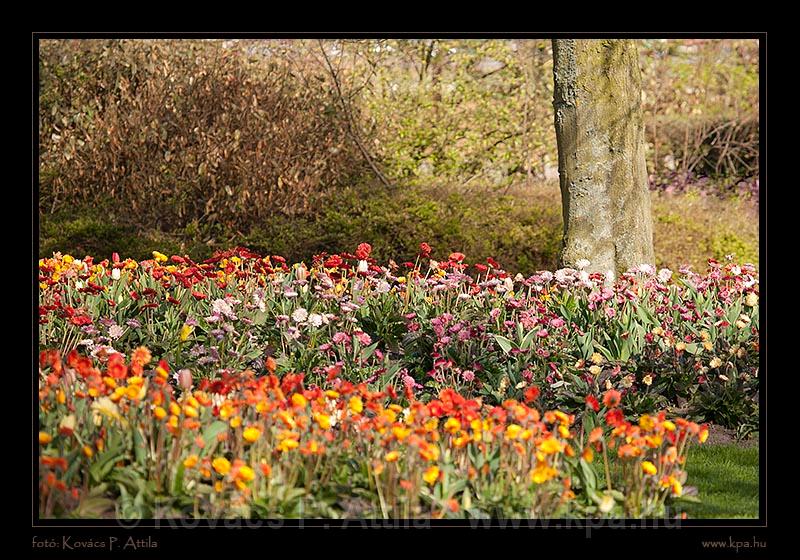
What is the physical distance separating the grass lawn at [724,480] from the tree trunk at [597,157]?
220 centimetres

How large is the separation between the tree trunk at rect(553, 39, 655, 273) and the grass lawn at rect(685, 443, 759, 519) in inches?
86.6

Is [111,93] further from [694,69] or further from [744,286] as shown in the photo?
[694,69]

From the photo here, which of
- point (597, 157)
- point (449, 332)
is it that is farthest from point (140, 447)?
point (597, 157)

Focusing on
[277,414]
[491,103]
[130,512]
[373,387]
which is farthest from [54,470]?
[491,103]

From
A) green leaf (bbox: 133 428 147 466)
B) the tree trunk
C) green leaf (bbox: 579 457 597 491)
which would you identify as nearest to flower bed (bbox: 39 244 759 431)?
the tree trunk

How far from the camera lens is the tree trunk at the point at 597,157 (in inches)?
259

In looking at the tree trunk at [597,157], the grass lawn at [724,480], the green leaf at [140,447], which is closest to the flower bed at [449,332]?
the grass lawn at [724,480]

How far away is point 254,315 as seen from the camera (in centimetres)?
540

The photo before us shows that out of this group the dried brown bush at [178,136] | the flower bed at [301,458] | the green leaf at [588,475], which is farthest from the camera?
the dried brown bush at [178,136]

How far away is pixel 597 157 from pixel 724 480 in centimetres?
294

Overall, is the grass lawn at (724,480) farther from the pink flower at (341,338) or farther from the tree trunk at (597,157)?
the tree trunk at (597,157)

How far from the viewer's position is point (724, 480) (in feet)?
13.7

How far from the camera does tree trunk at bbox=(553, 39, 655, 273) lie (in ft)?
21.6
